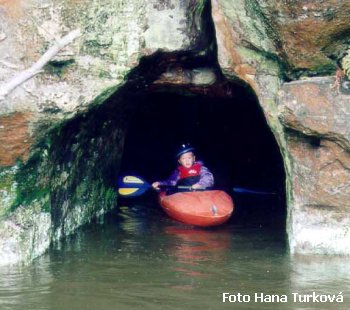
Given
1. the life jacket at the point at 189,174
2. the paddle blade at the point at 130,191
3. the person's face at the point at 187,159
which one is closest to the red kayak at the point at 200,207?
the life jacket at the point at 189,174

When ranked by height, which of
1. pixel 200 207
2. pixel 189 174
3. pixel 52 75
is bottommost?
pixel 200 207

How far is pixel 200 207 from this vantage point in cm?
947

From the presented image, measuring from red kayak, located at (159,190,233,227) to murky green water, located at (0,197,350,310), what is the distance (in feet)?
1.00

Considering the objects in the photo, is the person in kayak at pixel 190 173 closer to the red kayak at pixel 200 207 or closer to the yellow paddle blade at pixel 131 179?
the yellow paddle blade at pixel 131 179

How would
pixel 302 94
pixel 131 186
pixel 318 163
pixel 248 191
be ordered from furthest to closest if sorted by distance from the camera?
pixel 248 191 → pixel 131 186 → pixel 318 163 → pixel 302 94

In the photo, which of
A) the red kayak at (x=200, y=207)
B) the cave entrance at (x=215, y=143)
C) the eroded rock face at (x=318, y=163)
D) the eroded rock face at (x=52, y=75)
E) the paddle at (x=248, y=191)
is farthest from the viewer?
the cave entrance at (x=215, y=143)

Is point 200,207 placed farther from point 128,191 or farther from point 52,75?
point 52,75

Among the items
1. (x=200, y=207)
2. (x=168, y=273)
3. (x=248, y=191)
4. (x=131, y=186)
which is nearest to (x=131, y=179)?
(x=131, y=186)

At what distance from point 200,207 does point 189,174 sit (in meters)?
1.04

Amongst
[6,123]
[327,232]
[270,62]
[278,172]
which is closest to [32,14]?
[6,123]

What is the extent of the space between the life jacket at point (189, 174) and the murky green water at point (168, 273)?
4.45 feet

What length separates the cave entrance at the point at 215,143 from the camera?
12.3m

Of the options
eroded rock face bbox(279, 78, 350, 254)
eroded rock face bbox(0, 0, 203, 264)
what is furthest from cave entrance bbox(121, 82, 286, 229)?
eroded rock face bbox(0, 0, 203, 264)

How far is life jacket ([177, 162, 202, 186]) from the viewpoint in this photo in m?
10.4
